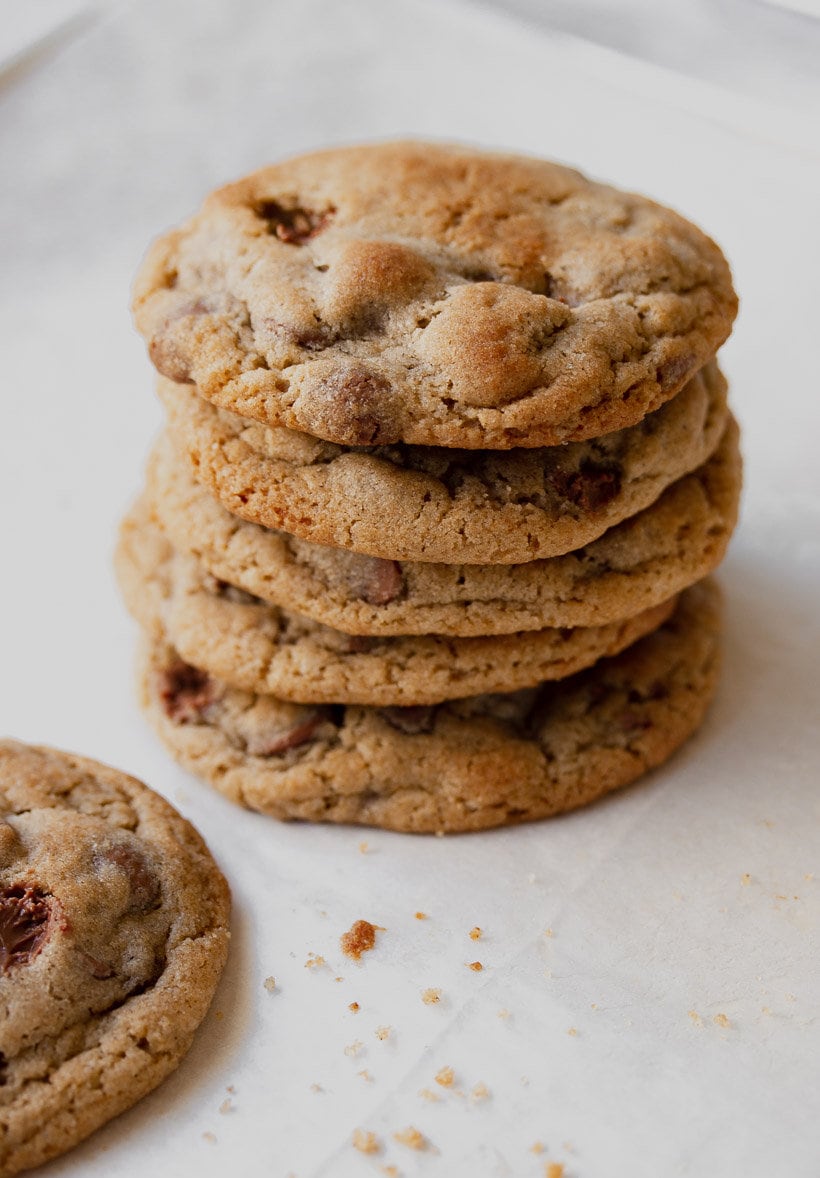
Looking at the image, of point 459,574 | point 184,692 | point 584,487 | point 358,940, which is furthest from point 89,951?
point 584,487

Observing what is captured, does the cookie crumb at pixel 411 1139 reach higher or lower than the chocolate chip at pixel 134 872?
lower

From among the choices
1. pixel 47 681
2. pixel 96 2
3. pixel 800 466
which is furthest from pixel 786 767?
pixel 96 2

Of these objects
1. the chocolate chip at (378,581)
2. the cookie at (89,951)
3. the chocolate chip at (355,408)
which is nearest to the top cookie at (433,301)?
the chocolate chip at (355,408)

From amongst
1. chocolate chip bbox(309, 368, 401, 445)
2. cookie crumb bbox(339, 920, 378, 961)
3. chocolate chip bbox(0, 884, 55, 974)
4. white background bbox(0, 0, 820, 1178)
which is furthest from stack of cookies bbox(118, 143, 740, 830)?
chocolate chip bbox(0, 884, 55, 974)

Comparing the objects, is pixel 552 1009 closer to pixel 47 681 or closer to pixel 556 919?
pixel 556 919

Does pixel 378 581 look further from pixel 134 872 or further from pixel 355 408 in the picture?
pixel 134 872

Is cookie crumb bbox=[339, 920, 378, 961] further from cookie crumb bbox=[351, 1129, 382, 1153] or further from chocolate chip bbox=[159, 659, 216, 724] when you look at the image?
chocolate chip bbox=[159, 659, 216, 724]

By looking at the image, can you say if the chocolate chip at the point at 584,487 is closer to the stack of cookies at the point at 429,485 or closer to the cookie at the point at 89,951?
the stack of cookies at the point at 429,485
